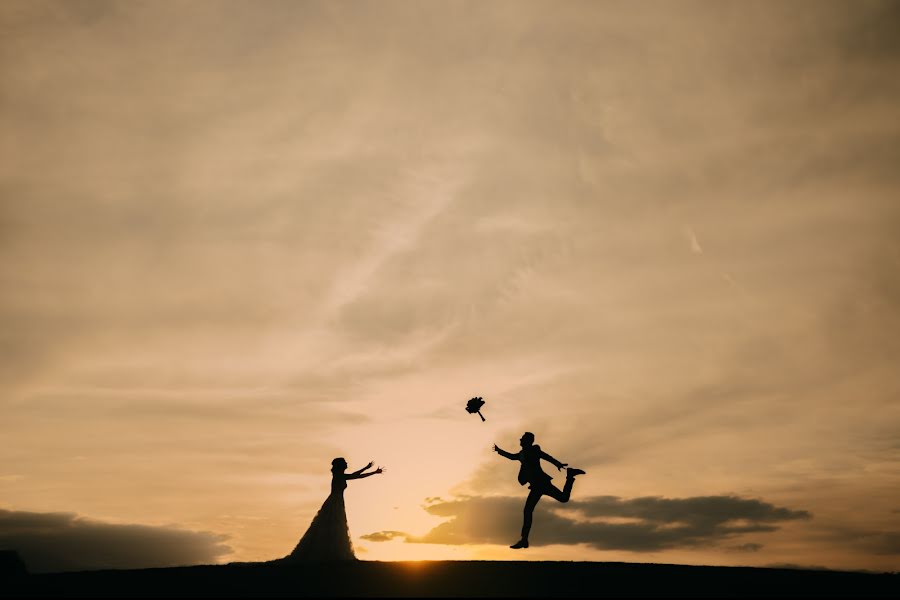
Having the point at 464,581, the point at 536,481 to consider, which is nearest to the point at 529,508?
the point at 536,481

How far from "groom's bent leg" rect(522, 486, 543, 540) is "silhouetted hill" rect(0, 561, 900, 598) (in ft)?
6.90

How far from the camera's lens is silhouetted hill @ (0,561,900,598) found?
43.4 feet

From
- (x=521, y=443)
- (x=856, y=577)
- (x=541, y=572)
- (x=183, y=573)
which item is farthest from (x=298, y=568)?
(x=856, y=577)

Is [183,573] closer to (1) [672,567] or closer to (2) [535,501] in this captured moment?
(2) [535,501]

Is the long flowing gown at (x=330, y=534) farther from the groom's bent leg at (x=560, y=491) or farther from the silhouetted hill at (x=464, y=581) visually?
the groom's bent leg at (x=560, y=491)

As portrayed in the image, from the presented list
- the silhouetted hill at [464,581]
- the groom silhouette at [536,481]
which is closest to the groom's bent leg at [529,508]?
the groom silhouette at [536,481]

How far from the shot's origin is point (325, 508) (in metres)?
20.6

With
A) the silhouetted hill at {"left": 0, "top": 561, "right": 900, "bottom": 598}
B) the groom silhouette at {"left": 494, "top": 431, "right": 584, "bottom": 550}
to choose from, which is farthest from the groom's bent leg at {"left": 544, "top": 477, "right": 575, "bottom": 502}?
the silhouetted hill at {"left": 0, "top": 561, "right": 900, "bottom": 598}

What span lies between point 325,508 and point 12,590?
7.92m

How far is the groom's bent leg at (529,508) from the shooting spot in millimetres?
18844

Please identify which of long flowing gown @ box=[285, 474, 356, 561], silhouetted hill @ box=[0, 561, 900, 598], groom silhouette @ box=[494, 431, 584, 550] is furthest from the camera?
long flowing gown @ box=[285, 474, 356, 561]

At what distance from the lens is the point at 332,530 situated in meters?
20.3

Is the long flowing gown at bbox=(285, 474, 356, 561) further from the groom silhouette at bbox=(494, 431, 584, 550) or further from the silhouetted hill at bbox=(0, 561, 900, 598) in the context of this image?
the groom silhouette at bbox=(494, 431, 584, 550)

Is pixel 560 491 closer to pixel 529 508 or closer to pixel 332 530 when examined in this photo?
pixel 529 508
